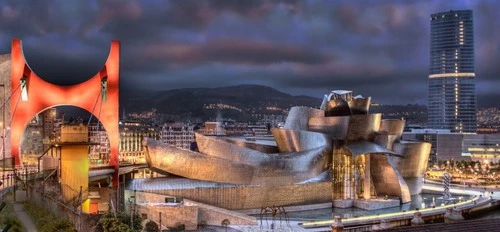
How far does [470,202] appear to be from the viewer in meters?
43.3

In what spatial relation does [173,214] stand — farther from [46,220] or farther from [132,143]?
[132,143]

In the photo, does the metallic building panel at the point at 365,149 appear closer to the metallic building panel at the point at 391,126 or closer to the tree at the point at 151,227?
the metallic building panel at the point at 391,126

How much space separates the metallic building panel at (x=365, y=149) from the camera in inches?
1563

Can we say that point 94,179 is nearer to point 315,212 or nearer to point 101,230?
point 315,212

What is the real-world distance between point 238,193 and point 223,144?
11.7 ft

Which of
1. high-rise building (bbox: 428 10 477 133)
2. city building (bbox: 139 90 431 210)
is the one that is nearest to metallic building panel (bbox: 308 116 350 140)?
city building (bbox: 139 90 431 210)

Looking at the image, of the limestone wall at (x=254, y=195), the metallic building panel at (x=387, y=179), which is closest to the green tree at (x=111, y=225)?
the limestone wall at (x=254, y=195)

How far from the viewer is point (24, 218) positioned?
57.7ft

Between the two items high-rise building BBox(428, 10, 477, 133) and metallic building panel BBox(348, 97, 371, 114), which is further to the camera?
high-rise building BBox(428, 10, 477, 133)

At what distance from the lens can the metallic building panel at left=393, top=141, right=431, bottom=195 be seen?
4481 cm

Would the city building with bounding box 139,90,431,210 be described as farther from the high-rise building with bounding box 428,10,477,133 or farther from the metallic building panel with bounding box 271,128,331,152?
the high-rise building with bounding box 428,10,477,133

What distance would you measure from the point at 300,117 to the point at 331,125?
2613 millimetres

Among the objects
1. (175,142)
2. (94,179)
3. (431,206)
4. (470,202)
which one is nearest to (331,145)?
(431,206)

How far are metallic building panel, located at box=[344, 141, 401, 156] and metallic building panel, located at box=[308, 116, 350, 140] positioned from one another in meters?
1.07
